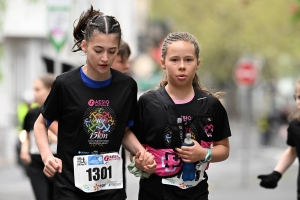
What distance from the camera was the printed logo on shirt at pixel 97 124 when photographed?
Result: 210 inches

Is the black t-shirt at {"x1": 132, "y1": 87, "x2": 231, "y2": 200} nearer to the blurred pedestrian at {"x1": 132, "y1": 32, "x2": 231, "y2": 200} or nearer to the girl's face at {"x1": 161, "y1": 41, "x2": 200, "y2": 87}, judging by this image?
the blurred pedestrian at {"x1": 132, "y1": 32, "x2": 231, "y2": 200}

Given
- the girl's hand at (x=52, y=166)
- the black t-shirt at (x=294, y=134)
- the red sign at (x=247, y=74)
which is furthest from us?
the red sign at (x=247, y=74)

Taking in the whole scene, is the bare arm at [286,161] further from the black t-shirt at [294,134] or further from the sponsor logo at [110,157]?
the sponsor logo at [110,157]

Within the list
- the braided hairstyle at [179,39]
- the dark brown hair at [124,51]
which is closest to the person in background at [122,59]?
the dark brown hair at [124,51]

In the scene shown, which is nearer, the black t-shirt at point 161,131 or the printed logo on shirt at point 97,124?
the printed logo on shirt at point 97,124

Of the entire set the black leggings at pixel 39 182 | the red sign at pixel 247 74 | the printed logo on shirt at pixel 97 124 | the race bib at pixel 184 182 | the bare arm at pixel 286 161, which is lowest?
the red sign at pixel 247 74

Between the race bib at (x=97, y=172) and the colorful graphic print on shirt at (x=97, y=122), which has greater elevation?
the colorful graphic print on shirt at (x=97, y=122)

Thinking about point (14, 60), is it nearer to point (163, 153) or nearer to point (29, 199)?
point (29, 199)

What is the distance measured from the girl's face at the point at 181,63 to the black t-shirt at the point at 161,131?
0.15 metres

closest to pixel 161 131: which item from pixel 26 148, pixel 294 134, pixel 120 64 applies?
pixel 120 64

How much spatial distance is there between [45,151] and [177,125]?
0.82 meters

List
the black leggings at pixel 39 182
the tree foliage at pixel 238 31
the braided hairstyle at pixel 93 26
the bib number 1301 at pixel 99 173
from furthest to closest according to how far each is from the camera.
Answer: the tree foliage at pixel 238 31, the black leggings at pixel 39 182, the bib number 1301 at pixel 99 173, the braided hairstyle at pixel 93 26

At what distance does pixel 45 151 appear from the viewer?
5.33 m

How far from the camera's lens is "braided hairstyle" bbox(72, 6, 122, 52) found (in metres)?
5.30
